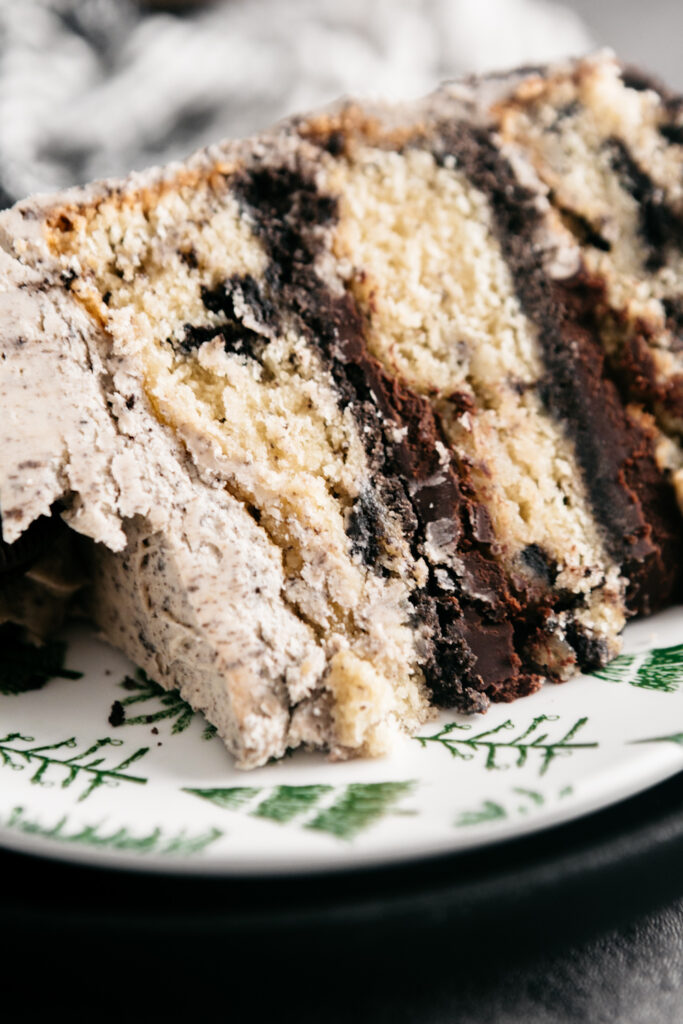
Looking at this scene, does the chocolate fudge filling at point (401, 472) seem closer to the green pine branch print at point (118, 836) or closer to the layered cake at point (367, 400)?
the layered cake at point (367, 400)

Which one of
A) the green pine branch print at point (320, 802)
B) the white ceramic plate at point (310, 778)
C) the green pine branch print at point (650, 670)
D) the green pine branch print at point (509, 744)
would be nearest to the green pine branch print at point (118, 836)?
the white ceramic plate at point (310, 778)

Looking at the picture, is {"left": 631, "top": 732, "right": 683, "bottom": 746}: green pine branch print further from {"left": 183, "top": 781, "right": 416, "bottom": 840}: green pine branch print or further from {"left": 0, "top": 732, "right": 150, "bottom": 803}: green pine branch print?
{"left": 0, "top": 732, "right": 150, "bottom": 803}: green pine branch print

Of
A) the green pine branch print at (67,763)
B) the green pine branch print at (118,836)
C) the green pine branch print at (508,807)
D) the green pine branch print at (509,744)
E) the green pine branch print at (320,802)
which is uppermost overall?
the green pine branch print at (67,763)

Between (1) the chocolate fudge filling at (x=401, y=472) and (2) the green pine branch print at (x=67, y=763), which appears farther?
(1) the chocolate fudge filling at (x=401, y=472)

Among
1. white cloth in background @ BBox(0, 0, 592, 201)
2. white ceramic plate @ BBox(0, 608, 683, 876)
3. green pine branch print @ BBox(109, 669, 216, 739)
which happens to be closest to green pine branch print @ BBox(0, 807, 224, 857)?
white ceramic plate @ BBox(0, 608, 683, 876)

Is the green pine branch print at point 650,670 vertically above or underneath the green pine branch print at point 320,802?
underneath

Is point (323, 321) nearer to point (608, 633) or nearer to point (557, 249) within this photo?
point (557, 249)

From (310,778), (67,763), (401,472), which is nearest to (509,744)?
(310,778)

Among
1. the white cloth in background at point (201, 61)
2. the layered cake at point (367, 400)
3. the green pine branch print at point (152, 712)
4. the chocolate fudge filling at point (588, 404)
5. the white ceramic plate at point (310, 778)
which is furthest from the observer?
the white cloth in background at point (201, 61)
